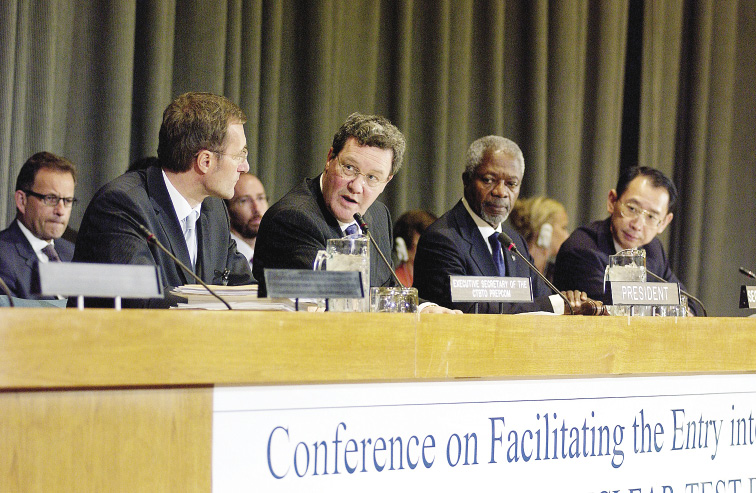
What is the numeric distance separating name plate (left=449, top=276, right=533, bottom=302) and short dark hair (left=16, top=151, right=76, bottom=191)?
6.73ft

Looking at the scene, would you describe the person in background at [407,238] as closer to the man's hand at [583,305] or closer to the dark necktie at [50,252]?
the dark necktie at [50,252]

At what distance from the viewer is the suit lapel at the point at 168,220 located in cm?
226

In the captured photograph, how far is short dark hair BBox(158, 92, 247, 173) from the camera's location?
7.75 feet

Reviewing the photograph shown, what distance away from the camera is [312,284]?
5.08 ft

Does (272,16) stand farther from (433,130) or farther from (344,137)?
(344,137)

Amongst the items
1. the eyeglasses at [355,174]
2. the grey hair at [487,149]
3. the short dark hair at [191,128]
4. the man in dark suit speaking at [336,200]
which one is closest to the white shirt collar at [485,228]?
the grey hair at [487,149]

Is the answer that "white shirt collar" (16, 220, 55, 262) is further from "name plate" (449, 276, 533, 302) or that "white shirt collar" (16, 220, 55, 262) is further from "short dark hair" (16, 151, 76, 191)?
"name plate" (449, 276, 533, 302)

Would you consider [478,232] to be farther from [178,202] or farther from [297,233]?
[178,202]

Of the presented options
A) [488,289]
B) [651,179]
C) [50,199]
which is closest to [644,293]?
[488,289]

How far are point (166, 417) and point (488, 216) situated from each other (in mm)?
1872

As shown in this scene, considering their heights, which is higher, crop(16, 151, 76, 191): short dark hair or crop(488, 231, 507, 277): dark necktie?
crop(16, 151, 76, 191): short dark hair

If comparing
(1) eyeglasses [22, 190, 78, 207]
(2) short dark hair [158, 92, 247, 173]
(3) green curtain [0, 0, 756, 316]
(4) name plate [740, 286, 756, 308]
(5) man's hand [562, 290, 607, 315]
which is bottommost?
(5) man's hand [562, 290, 607, 315]

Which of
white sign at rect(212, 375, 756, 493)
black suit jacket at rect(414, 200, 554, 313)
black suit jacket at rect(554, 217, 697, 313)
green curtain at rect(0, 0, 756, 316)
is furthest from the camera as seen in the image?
green curtain at rect(0, 0, 756, 316)

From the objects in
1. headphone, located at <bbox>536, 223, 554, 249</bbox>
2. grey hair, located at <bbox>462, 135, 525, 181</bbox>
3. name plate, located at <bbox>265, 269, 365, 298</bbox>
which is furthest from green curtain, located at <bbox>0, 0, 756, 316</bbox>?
name plate, located at <bbox>265, 269, 365, 298</bbox>
